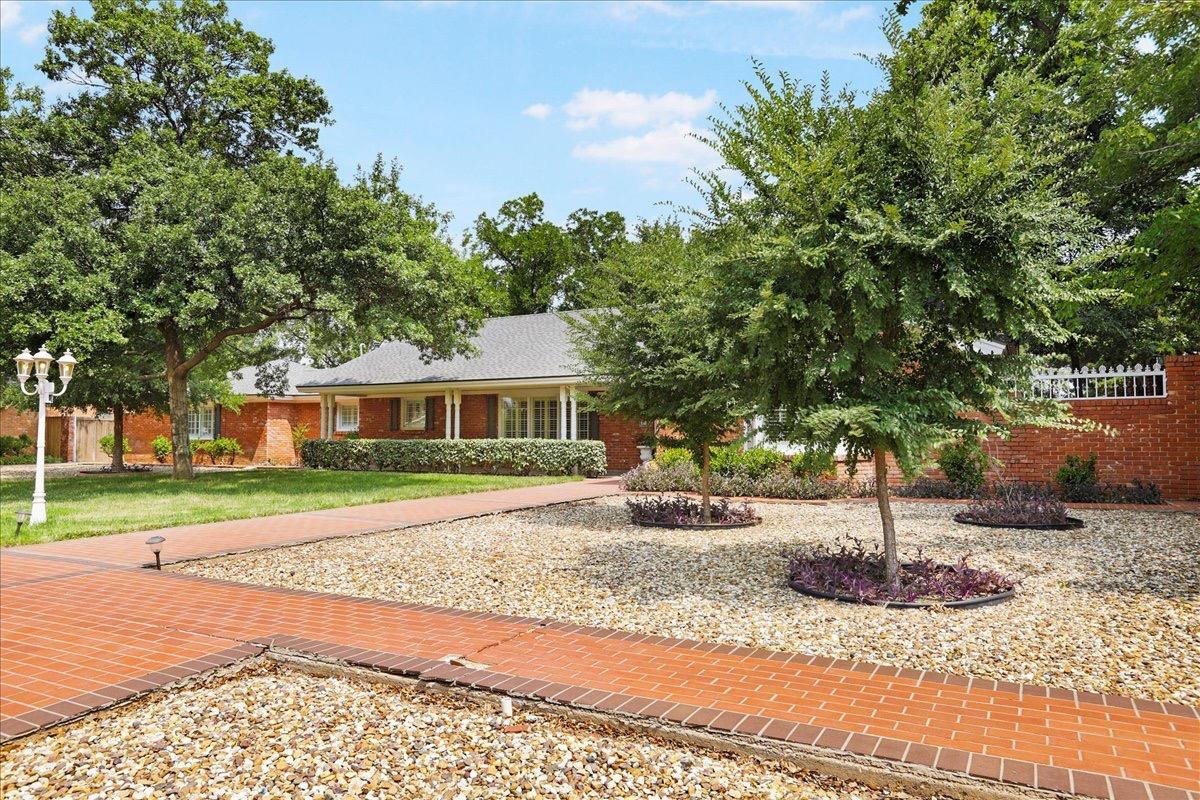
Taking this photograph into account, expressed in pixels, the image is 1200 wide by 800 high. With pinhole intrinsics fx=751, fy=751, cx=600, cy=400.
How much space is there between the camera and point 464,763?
335 centimetres

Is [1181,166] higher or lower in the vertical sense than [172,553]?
higher

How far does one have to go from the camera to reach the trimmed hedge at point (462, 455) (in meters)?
20.5

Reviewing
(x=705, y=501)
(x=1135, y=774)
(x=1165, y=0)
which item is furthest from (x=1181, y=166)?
(x=1135, y=774)

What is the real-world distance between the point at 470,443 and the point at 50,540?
498 inches

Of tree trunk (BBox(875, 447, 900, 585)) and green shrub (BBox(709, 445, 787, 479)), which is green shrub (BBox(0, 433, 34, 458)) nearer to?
green shrub (BBox(709, 445, 787, 479))

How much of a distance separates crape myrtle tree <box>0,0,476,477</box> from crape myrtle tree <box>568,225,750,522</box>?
6882 millimetres

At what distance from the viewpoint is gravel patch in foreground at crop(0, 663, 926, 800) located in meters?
3.12

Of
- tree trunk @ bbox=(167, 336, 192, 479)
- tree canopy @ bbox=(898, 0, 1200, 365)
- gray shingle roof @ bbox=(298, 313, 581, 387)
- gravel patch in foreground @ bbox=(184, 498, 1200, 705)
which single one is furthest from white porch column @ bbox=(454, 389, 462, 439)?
tree canopy @ bbox=(898, 0, 1200, 365)

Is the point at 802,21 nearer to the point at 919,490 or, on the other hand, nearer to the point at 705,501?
the point at 705,501

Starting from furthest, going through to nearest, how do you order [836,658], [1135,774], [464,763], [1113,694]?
[836,658]
[1113,694]
[464,763]
[1135,774]

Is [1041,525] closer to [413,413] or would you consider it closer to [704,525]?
[704,525]

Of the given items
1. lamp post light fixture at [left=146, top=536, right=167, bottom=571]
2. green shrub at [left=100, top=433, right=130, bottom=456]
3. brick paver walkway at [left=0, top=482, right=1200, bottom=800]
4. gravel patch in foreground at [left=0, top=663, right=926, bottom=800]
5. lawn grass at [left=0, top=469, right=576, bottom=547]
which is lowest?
gravel patch in foreground at [left=0, top=663, right=926, bottom=800]

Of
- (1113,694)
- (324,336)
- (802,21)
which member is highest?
(802,21)

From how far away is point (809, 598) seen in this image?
6375 mm
